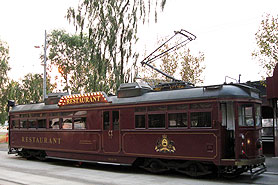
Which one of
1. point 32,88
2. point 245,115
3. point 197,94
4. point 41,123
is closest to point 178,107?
point 197,94

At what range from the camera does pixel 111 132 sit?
490 inches

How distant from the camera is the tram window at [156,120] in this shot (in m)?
10.9

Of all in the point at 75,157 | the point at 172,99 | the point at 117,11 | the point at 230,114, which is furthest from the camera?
the point at 117,11

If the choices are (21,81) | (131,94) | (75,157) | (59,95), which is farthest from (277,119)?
(21,81)

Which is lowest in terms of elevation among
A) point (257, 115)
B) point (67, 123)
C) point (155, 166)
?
point (155, 166)

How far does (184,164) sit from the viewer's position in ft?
34.1

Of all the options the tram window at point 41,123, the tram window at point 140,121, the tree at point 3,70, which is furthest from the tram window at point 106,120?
the tree at point 3,70

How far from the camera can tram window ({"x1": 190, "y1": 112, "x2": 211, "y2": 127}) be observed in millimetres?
9922

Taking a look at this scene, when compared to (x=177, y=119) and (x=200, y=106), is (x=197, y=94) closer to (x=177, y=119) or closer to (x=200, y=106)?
(x=200, y=106)

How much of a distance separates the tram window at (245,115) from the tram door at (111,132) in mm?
4548

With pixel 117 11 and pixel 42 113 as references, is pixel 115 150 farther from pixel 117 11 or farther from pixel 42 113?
pixel 117 11

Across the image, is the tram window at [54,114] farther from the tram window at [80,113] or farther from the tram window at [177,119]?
the tram window at [177,119]

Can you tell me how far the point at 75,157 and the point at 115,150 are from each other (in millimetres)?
2523

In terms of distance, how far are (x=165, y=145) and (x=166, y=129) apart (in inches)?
20.8
